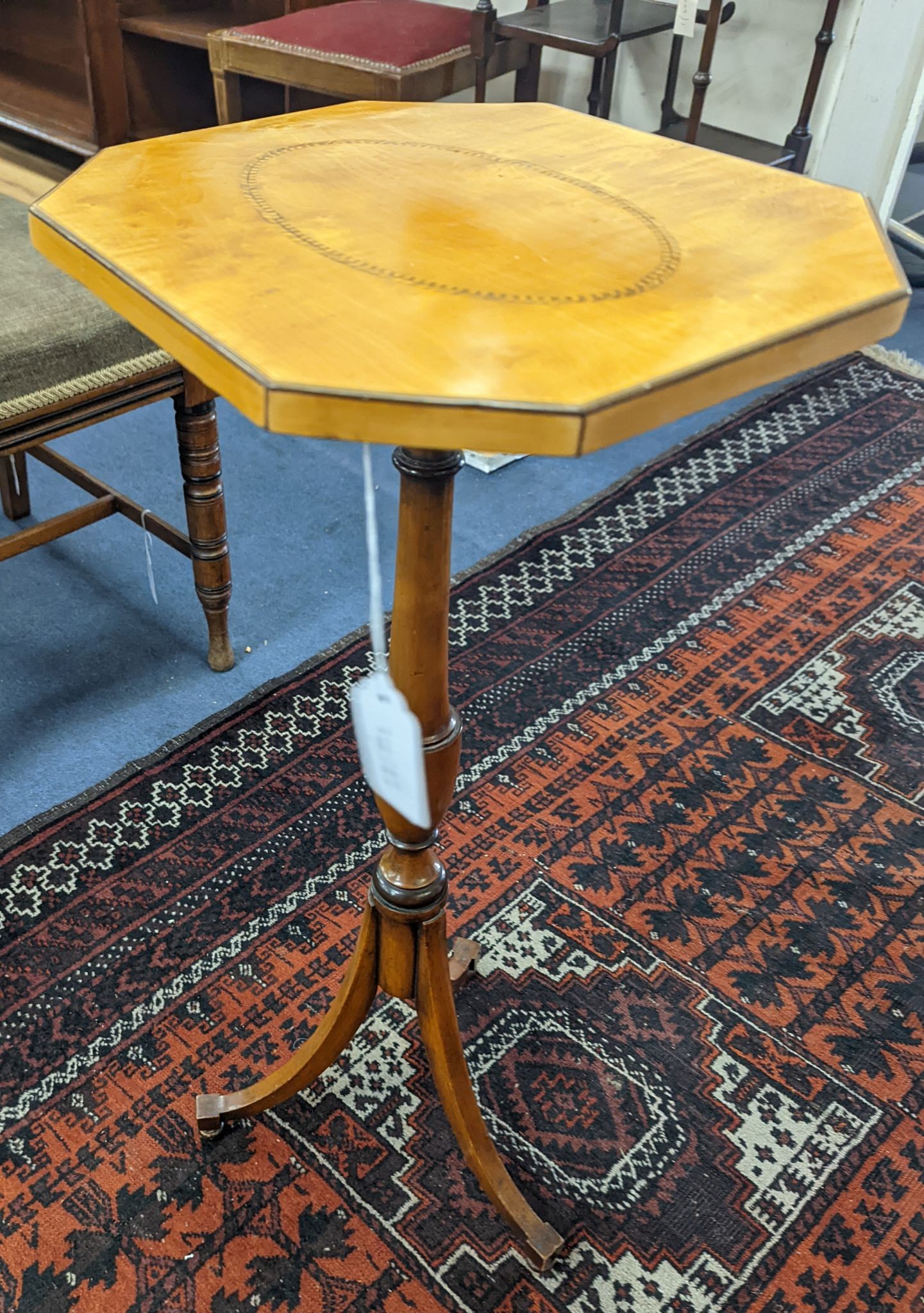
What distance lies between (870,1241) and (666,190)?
104 cm

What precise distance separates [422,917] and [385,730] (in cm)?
28

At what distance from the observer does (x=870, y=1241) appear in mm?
1096

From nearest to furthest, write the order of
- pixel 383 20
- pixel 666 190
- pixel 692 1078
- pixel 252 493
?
pixel 666 190 < pixel 692 1078 < pixel 252 493 < pixel 383 20

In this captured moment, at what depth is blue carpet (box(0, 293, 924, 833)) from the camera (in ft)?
5.31

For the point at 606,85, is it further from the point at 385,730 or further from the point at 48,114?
the point at 385,730

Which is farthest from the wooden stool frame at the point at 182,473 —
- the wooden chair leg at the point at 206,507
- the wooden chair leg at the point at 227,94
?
the wooden chair leg at the point at 227,94

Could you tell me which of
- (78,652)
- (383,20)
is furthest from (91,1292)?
(383,20)

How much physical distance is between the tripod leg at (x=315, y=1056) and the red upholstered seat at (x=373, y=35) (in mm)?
1837

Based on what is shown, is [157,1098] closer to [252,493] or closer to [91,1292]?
[91,1292]

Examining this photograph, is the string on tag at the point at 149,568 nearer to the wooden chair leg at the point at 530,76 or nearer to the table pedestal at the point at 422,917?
the table pedestal at the point at 422,917

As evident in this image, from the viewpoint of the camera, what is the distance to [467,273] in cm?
77

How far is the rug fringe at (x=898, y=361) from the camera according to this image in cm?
270

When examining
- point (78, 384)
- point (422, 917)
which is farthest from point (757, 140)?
point (422, 917)

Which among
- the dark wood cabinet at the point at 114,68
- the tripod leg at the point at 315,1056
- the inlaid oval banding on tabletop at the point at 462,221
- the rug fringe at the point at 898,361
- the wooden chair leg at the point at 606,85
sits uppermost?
the inlaid oval banding on tabletop at the point at 462,221
